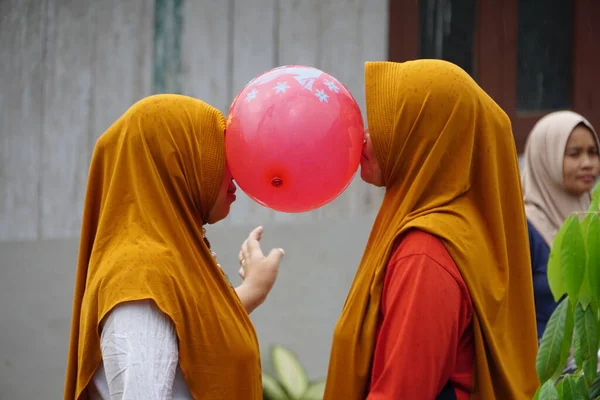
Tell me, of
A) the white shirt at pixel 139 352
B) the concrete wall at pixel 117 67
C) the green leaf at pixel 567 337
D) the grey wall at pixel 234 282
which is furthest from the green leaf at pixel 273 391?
the green leaf at pixel 567 337

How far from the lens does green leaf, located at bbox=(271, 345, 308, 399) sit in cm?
466

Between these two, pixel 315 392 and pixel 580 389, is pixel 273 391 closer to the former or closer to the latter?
pixel 315 392

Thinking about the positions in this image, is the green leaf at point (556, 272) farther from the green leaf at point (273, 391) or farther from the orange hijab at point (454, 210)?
the green leaf at point (273, 391)

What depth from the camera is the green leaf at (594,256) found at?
6.13ft

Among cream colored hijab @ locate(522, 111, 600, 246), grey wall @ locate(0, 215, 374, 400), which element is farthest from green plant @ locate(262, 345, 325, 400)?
cream colored hijab @ locate(522, 111, 600, 246)

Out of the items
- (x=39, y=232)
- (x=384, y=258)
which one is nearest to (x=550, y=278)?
(x=384, y=258)

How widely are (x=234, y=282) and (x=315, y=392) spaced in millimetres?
721

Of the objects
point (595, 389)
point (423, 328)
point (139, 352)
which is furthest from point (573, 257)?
point (139, 352)

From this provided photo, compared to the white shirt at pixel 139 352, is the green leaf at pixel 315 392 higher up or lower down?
lower down

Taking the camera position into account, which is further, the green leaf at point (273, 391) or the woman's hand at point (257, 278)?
the green leaf at point (273, 391)

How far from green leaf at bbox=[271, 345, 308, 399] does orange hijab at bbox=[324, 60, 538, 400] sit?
2082mm

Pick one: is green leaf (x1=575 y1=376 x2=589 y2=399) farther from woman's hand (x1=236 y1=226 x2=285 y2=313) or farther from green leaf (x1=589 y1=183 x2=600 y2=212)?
woman's hand (x1=236 y1=226 x2=285 y2=313)

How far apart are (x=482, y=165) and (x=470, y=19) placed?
8.91 ft

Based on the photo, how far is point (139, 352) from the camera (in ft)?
7.75
